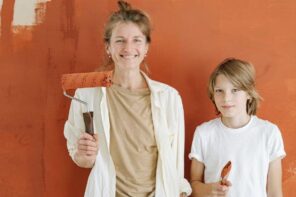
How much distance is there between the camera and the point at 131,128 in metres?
1.53

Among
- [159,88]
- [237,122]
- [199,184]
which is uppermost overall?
[159,88]

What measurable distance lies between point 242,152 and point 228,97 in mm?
205

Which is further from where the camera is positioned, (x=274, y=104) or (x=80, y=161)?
(x=274, y=104)

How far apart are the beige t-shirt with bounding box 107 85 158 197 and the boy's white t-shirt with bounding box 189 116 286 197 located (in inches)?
7.8

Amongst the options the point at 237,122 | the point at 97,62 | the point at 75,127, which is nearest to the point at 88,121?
the point at 75,127

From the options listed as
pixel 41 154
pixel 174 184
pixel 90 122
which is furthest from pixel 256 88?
pixel 41 154

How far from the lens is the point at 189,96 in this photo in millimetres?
1761

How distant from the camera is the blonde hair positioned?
61.2 inches

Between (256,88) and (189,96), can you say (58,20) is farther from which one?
(256,88)

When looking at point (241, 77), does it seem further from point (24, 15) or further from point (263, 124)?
point (24, 15)

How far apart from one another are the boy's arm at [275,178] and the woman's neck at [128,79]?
0.54 meters

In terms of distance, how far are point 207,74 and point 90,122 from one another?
63 centimetres

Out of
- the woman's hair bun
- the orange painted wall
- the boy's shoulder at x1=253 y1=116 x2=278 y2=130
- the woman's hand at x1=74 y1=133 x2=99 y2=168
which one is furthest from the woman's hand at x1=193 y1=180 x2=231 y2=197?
the woman's hair bun

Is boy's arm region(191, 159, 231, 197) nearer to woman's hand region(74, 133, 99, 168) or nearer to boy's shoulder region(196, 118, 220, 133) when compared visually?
boy's shoulder region(196, 118, 220, 133)
